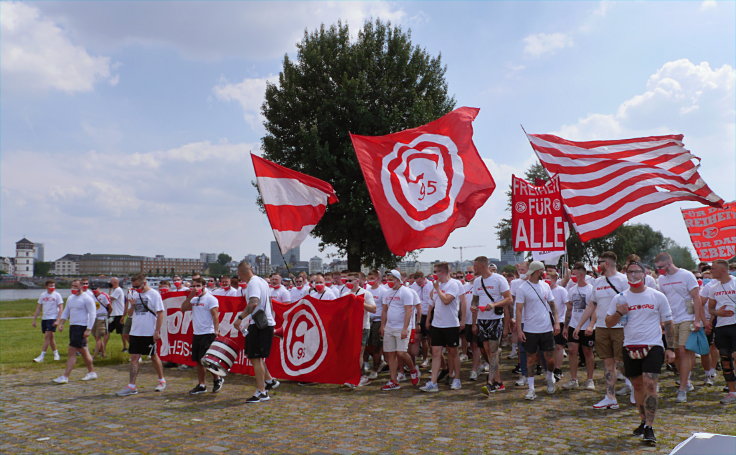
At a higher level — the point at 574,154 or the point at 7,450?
the point at 574,154

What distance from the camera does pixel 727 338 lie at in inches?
358

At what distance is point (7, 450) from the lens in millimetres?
6684

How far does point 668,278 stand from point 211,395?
8.20 meters

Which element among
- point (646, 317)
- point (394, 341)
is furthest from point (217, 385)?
point (646, 317)

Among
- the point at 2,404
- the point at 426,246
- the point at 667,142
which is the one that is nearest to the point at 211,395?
the point at 2,404

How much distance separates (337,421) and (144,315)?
4.80m

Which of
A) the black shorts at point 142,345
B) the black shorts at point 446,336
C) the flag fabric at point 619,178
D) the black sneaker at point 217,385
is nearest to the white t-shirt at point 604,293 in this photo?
the flag fabric at point 619,178

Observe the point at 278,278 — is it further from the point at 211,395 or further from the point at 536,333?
the point at 536,333

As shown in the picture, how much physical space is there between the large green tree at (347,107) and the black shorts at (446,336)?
1599cm

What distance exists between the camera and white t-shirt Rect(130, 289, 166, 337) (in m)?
10.6

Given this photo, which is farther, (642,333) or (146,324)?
(146,324)

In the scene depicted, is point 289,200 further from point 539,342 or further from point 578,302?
point 578,302

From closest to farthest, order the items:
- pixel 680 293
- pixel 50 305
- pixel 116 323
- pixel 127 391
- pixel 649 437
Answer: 1. pixel 649 437
2. pixel 680 293
3. pixel 127 391
4. pixel 50 305
5. pixel 116 323

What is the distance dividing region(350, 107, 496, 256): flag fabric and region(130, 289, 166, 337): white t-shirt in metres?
4.59
